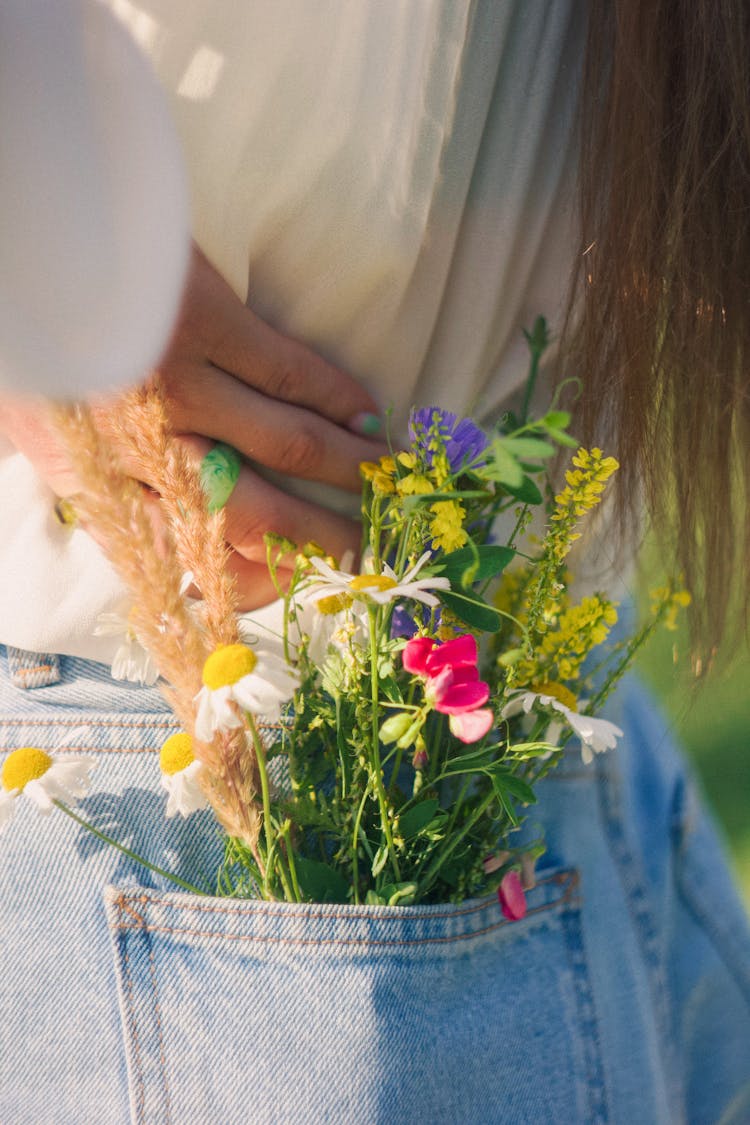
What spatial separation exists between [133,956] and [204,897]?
71mm

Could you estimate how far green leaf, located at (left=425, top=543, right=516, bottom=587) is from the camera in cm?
61

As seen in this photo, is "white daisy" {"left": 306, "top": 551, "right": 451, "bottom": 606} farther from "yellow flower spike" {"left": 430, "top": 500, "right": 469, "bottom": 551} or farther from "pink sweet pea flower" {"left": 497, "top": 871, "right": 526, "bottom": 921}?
"pink sweet pea flower" {"left": 497, "top": 871, "right": 526, "bottom": 921}

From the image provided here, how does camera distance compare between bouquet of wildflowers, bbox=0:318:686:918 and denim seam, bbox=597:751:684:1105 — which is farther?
denim seam, bbox=597:751:684:1105

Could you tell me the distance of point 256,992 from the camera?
651mm

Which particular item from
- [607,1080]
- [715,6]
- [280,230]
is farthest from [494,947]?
[715,6]

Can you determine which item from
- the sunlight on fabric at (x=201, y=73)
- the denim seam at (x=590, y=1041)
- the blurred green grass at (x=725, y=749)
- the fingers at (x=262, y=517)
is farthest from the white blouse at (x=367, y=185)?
the blurred green grass at (x=725, y=749)

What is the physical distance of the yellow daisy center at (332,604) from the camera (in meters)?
0.64

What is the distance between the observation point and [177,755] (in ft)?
2.20

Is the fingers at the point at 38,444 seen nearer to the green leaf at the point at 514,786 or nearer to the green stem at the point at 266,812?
the green stem at the point at 266,812

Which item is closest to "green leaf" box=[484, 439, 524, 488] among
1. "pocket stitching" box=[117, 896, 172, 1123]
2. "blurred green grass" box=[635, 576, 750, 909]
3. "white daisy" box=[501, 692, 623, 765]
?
"white daisy" box=[501, 692, 623, 765]

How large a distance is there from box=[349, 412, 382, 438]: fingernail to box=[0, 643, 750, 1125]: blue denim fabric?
0.97 ft

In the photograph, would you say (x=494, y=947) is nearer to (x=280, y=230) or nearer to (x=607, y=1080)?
(x=607, y=1080)

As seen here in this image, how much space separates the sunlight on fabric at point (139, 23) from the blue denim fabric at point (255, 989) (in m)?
0.48

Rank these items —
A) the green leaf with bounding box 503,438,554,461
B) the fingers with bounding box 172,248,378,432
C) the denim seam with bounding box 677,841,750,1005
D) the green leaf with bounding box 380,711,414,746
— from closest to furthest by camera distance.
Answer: the green leaf with bounding box 503,438,554,461, the green leaf with bounding box 380,711,414,746, the fingers with bounding box 172,248,378,432, the denim seam with bounding box 677,841,750,1005
